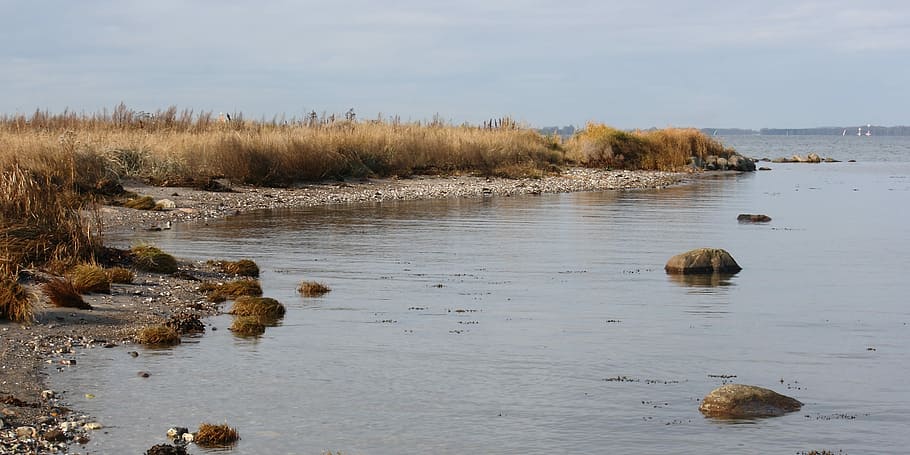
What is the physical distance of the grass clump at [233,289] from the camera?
16.7 metres

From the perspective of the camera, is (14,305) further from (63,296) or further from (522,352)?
(522,352)

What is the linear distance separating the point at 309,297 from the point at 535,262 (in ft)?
21.1

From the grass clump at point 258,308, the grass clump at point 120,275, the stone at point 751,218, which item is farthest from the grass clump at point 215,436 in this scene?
the stone at point 751,218

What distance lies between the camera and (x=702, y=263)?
2091 cm

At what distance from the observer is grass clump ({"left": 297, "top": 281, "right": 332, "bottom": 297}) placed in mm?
17380

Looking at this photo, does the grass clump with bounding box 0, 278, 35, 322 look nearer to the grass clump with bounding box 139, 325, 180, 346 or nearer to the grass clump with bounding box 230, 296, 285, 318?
the grass clump with bounding box 139, 325, 180, 346

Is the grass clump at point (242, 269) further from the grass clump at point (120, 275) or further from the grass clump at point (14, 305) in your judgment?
the grass clump at point (14, 305)

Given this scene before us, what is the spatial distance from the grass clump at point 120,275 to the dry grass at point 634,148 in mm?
45262

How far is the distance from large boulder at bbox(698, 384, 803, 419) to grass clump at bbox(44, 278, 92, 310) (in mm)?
8222

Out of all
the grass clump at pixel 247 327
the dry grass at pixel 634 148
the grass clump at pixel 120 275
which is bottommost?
the grass clump at pixel 247 327

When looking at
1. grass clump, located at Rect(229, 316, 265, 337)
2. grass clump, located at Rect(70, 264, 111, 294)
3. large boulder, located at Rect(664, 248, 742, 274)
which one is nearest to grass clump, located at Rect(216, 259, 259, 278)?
grass clump, located at Rect(70, 264, 111, 294)

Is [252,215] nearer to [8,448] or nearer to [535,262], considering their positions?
[535,262]

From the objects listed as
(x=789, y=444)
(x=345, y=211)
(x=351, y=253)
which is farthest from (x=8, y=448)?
(x=345, y=211)

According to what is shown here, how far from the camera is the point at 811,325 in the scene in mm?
15852
